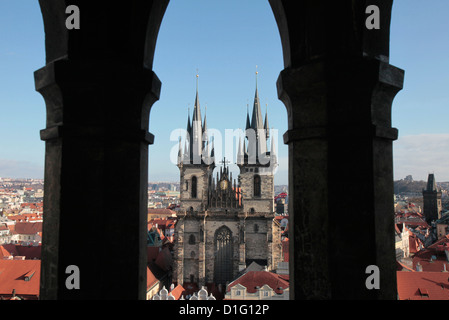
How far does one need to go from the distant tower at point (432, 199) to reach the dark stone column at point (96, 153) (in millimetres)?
62910

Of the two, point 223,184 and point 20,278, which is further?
point 223,184

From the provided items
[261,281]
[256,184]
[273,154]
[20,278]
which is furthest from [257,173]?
[20,278]

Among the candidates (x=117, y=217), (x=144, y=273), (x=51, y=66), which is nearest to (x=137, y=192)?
(x=117, y=217)

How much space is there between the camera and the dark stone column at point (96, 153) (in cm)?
203

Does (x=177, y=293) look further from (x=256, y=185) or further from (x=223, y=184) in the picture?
(x=256, y=185)

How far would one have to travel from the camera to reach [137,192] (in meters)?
2.14

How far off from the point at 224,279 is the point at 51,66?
99.0 ft

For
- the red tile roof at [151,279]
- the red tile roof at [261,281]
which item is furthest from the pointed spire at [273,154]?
the red tile roof at [151,279]

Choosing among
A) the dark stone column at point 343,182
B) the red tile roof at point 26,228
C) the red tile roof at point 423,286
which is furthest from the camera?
the red tile roof at point 26,228

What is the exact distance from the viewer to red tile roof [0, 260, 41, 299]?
1772 centimetres

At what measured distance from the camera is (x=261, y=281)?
2172cm

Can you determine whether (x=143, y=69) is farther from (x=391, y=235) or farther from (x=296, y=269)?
(x=391, y=235)

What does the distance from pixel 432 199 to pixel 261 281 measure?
45.9m

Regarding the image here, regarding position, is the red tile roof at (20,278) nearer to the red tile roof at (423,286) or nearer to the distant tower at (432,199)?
the red tile roof at (423,286)
